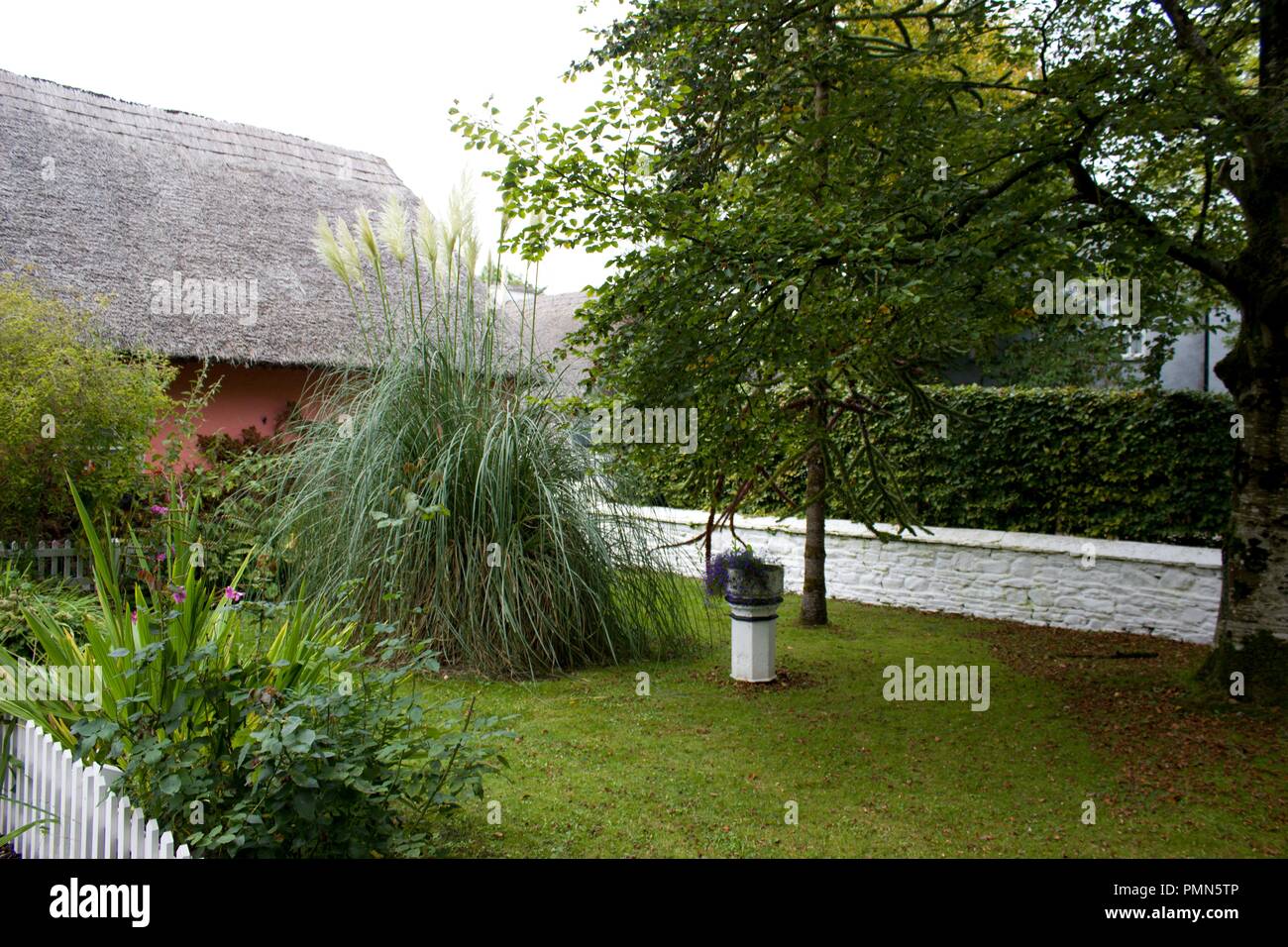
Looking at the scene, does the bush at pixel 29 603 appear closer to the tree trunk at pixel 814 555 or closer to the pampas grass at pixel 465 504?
the pampas grass at pixel 465 504

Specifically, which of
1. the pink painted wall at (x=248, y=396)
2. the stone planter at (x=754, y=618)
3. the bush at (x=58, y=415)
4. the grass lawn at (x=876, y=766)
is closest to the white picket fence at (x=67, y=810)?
the grass lawn at (x=876, y=766)

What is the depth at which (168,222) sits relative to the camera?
36.8ft

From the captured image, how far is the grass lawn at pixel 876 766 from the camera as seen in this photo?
3.83 metres

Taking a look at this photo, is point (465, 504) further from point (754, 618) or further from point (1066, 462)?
point (1066, 462)

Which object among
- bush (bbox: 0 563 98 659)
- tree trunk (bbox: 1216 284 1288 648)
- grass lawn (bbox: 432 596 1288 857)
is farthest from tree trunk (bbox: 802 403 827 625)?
bush (bbox: 0 563 98 659)

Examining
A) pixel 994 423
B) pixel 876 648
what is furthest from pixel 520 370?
pixel 994 423

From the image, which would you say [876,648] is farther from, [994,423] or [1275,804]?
[1275,804]

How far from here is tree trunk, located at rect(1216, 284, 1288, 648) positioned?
18.0ft

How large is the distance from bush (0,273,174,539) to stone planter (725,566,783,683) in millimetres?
4651

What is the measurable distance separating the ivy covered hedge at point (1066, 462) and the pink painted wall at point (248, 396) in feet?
15.6

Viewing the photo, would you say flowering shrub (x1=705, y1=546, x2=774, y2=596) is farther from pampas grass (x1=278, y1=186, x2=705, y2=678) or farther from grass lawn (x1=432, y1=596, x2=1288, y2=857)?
grass lawn (x1=432, y1=596, x2=1288, y2=857)

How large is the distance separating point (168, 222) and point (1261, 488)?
11.2 m

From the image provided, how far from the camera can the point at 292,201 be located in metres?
12.8
